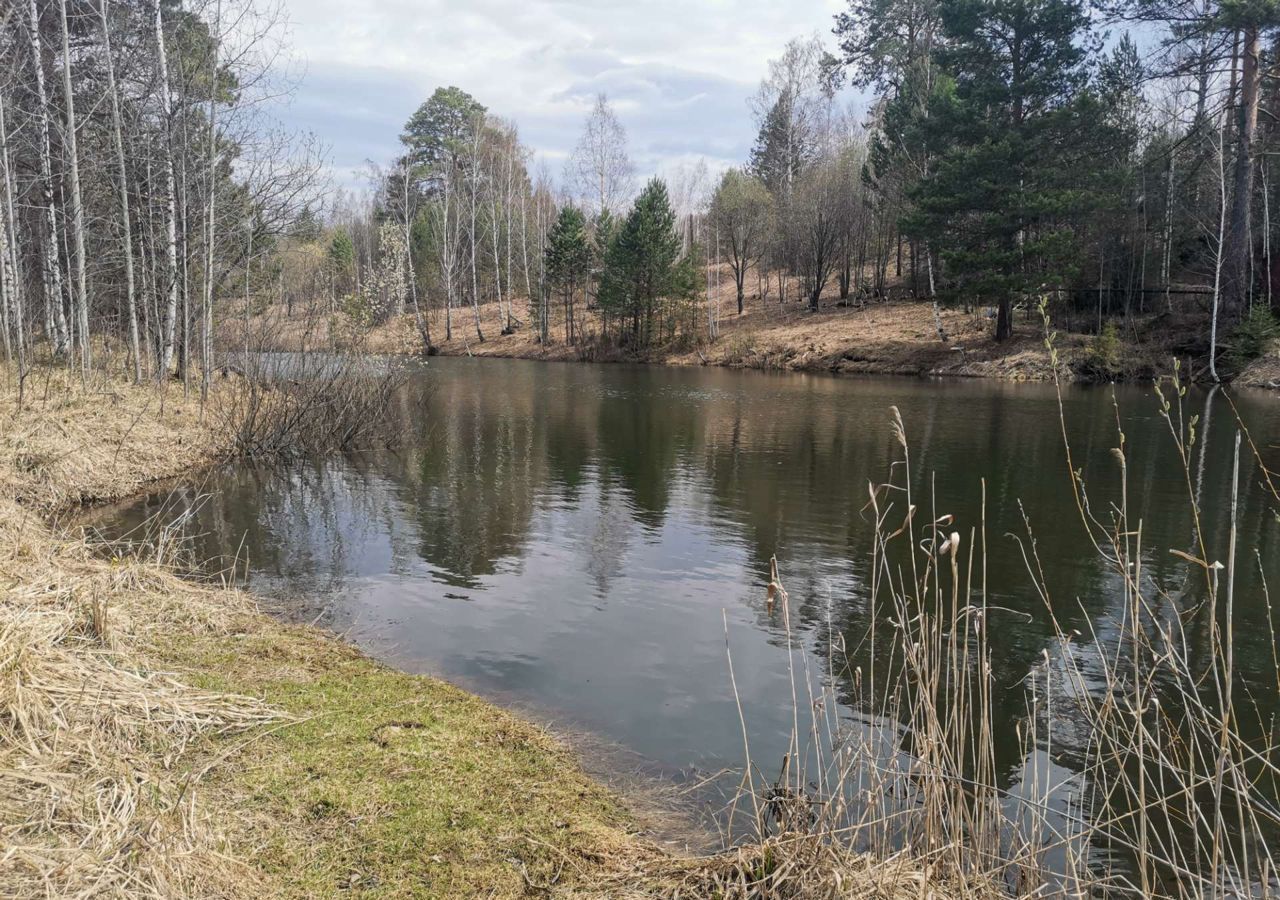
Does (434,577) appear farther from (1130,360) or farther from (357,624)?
(1130,360)

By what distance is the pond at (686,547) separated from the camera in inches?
234

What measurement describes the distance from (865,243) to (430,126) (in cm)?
2968

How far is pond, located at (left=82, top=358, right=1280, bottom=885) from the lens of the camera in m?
5.94

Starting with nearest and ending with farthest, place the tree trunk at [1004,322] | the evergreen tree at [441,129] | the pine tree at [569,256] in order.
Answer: the tree trunk at [1004,322] → the pine tree at [569,256] → the evergreen tree at [441,129]

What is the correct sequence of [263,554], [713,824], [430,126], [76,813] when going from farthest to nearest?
[430,126]
[263,554]
[713,824]
[76,813]

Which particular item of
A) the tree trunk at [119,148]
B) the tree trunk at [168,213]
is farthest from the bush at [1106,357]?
the tree trunk at [119,148]

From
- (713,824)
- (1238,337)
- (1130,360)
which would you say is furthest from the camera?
(1130,360)

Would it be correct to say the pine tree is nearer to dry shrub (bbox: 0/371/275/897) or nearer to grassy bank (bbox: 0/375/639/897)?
dry shrub (bbox: 0/371/275/897)

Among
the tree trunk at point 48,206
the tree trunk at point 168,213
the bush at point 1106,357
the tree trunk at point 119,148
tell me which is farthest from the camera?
the bush at point 1106,357

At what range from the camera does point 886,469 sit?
45.6 ft

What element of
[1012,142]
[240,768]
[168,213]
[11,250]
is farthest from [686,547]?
[1012,142]

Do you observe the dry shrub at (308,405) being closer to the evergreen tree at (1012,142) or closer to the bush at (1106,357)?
the evergreen tree at (1012,142)

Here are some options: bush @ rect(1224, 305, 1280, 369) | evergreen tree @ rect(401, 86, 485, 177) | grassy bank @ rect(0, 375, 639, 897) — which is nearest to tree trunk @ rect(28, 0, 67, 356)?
grassy bank @ rect(0, 375, 639, 897)

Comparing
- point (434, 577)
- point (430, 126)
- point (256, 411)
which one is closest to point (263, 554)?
point (434, 577)
